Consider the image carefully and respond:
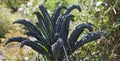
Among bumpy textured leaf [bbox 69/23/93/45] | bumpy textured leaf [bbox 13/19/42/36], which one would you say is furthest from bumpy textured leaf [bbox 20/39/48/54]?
bumpy textured leaf [bbox 69/23/93/45]

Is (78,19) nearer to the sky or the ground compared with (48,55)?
nearer to the sky

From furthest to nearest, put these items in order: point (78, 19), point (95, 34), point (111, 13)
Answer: point (78, 19), point (111, 13), point (95, 34)

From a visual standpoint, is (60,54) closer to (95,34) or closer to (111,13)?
(95,34)

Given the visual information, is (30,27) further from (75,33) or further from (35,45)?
(75,33)

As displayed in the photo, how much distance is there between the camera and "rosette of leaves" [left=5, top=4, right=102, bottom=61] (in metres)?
3.10

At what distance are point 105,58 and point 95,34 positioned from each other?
328 millimetres

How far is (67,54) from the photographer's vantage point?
3.20 meters

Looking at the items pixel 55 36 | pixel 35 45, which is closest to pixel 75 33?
pixel 55 36

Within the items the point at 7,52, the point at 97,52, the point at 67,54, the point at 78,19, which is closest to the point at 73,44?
the point at 67,54

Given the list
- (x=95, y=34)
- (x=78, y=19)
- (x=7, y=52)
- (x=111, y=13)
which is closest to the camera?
(x=95, y=34)

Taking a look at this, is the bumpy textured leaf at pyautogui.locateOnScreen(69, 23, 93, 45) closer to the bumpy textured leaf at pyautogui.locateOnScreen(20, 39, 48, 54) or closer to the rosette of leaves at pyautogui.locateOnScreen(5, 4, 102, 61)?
the rosette of leaves at pyautogui.locateOnScreen(5, 4, 102, 61)

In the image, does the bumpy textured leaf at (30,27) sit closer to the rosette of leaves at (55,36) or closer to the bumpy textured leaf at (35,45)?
the rosette of leaves at (55,36)

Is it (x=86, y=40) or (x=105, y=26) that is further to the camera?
(x=105, y=26)

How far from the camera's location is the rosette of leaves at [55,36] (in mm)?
3098
